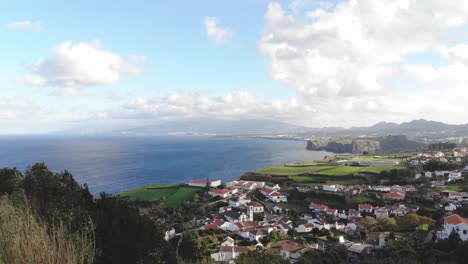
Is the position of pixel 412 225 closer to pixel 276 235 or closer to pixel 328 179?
A: pixel 276 235

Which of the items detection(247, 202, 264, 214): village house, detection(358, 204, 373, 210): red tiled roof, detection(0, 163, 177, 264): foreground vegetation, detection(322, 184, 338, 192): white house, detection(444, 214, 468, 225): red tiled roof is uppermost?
detection(0, 163, 177, 264): foreground vegetation

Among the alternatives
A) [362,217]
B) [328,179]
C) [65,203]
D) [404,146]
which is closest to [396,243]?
[362,217]

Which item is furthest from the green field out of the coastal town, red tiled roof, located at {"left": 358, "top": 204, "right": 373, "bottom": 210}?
red tiled roof, located at {"left": 358, "top": 204, "right": 373, "bottom": 210}

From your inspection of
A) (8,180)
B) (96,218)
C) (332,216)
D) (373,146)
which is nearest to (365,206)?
(332,216)

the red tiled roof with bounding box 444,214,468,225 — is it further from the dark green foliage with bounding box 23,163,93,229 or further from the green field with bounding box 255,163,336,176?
the green field with bounding box 255,163,336,176

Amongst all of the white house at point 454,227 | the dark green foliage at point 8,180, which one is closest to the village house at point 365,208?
the white house at point 454,227

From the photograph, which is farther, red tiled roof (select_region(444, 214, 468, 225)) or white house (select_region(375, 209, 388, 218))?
white house (select_region(375, 209, 388, 218))

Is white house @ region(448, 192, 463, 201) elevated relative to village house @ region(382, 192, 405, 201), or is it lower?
elevated
